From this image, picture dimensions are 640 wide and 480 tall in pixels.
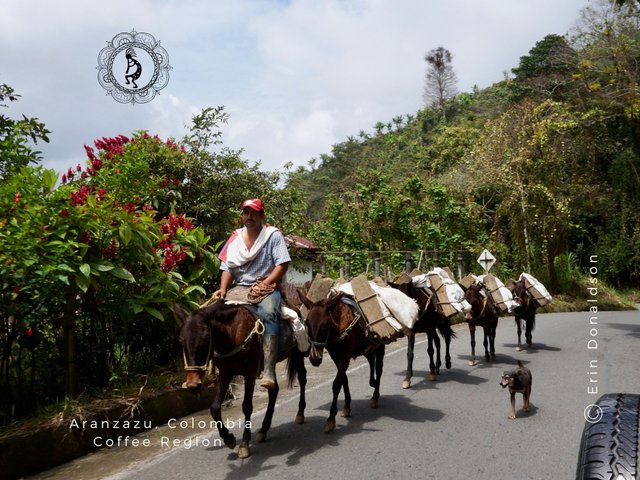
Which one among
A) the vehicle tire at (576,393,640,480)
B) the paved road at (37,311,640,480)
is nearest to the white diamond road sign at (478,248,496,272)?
the paved road at (37,311,640,480)

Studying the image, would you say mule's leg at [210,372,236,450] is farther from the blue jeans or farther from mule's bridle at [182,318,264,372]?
the blue jeans

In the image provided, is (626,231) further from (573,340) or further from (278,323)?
(278,323)

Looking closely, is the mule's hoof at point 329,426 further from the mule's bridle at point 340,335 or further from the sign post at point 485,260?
the sign post at point 485,260

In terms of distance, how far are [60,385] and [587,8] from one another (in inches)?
1028

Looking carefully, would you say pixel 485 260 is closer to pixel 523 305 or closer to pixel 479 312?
pixel 523 305

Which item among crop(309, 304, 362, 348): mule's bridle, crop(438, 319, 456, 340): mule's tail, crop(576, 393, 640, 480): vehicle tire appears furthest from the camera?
crop(438, 319, 456, 340): mule's tail

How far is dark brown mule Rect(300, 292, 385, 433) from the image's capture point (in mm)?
5758

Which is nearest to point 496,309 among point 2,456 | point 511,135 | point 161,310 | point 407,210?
point 161,310

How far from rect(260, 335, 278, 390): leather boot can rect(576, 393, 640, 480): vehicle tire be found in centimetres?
305

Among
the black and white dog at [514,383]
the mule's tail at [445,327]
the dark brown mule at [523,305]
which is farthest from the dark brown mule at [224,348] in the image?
the dark brown mule at [523,305]

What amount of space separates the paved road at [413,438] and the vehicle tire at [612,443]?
2.36 m

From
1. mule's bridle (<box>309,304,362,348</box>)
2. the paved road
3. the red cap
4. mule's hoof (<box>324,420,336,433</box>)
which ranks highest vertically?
the red cap

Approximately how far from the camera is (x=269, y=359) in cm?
511

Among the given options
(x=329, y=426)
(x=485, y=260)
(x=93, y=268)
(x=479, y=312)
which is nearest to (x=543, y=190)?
(x=485, y=260)
